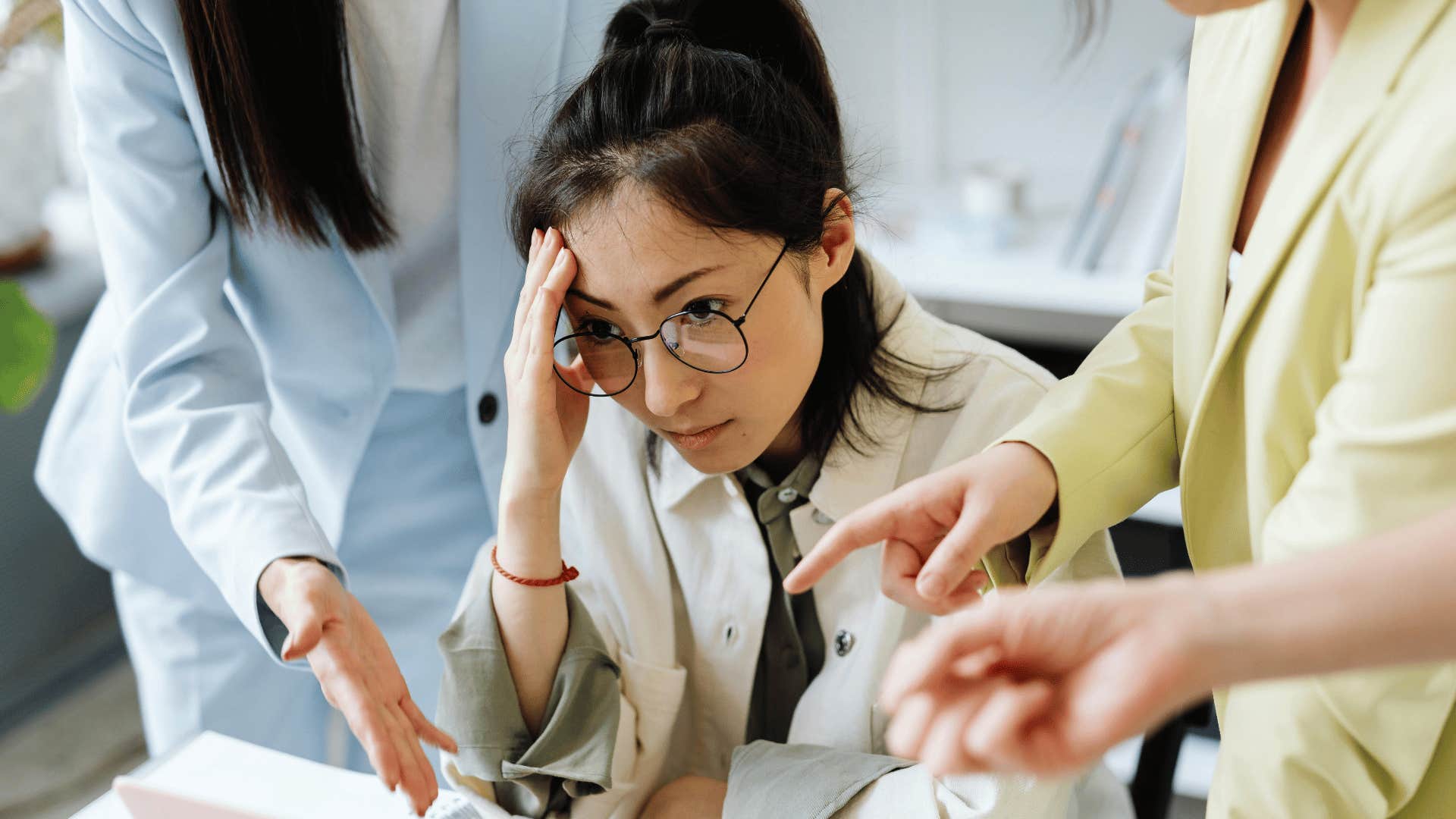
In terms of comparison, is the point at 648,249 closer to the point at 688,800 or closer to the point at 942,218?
the point at 688,800

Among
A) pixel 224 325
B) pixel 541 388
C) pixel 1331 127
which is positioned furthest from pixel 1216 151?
pixel 224 325

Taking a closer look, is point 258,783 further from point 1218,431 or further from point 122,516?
point 1218,431

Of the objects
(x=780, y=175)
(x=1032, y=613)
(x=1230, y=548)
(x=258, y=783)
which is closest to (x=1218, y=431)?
(x=1230, y=548)

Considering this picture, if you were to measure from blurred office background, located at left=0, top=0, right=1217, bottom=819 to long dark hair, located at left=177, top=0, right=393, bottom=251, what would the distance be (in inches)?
36.9

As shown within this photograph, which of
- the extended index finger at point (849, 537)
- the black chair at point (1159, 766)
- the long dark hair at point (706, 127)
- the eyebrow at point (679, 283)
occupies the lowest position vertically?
the black chair at point (1159, 766)

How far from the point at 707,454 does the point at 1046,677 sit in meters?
0.51

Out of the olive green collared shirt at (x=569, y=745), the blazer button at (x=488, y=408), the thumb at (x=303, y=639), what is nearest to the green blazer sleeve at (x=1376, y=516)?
the olive green collared shirt at (x=569, y=745)

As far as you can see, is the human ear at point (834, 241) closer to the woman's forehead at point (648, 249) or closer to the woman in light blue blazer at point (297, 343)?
the woman's forehead at point (648, 249)

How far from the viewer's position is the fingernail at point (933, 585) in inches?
28.3

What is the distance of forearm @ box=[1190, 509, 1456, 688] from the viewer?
0.46 m

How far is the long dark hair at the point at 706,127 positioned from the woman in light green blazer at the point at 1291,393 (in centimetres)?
28

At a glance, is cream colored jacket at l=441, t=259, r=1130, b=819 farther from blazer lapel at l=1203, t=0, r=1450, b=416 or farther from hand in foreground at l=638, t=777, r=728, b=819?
blazer lapel at l=1203, t=0, r=1450, b=416

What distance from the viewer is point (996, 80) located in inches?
86.5

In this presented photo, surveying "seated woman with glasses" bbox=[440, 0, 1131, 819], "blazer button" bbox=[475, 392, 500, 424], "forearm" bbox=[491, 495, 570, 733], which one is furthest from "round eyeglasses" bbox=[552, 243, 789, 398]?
"blazer button" bbox=[475, 392, 500, 424]
